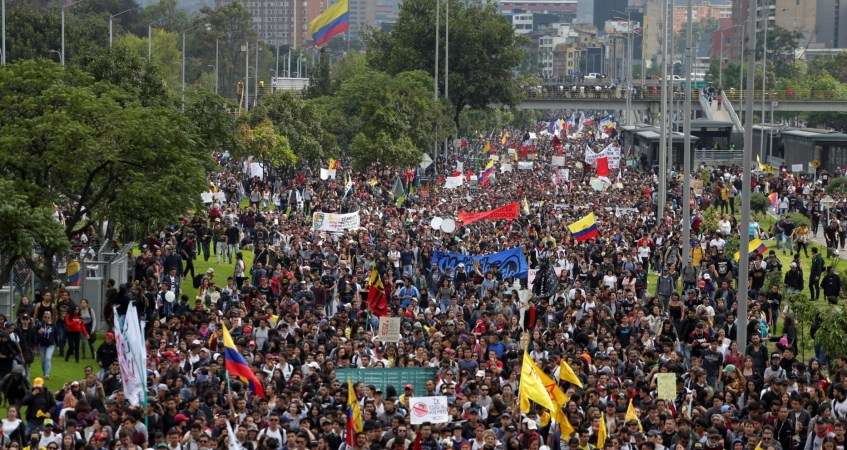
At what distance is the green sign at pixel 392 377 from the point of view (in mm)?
21141

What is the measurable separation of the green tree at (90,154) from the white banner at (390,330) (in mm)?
6325

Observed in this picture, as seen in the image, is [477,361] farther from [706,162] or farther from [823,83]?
[823,83]

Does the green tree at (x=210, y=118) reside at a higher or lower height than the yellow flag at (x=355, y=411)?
higher

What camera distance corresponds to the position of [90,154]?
100 ft

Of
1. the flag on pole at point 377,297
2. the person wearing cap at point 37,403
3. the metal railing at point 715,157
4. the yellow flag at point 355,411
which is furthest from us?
the metal railing at point 715,157

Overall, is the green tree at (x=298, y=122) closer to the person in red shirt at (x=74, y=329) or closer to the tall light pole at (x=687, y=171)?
the tall light pole at (x=687, y=171)

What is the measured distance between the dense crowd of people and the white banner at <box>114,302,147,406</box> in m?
0.17

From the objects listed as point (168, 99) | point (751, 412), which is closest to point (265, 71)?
point (168, 99)

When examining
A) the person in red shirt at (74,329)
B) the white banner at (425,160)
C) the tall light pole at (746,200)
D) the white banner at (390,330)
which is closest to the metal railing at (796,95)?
the white banner at (425,160)

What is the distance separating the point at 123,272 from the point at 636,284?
A: 854 centimetres

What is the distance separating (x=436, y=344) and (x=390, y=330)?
7.73 feet

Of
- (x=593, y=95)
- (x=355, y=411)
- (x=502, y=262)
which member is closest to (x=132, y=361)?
(x=355, y=411)

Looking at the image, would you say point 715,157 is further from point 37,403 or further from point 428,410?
point 428,410

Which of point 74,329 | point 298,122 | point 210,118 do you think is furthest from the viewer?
point 298,122
